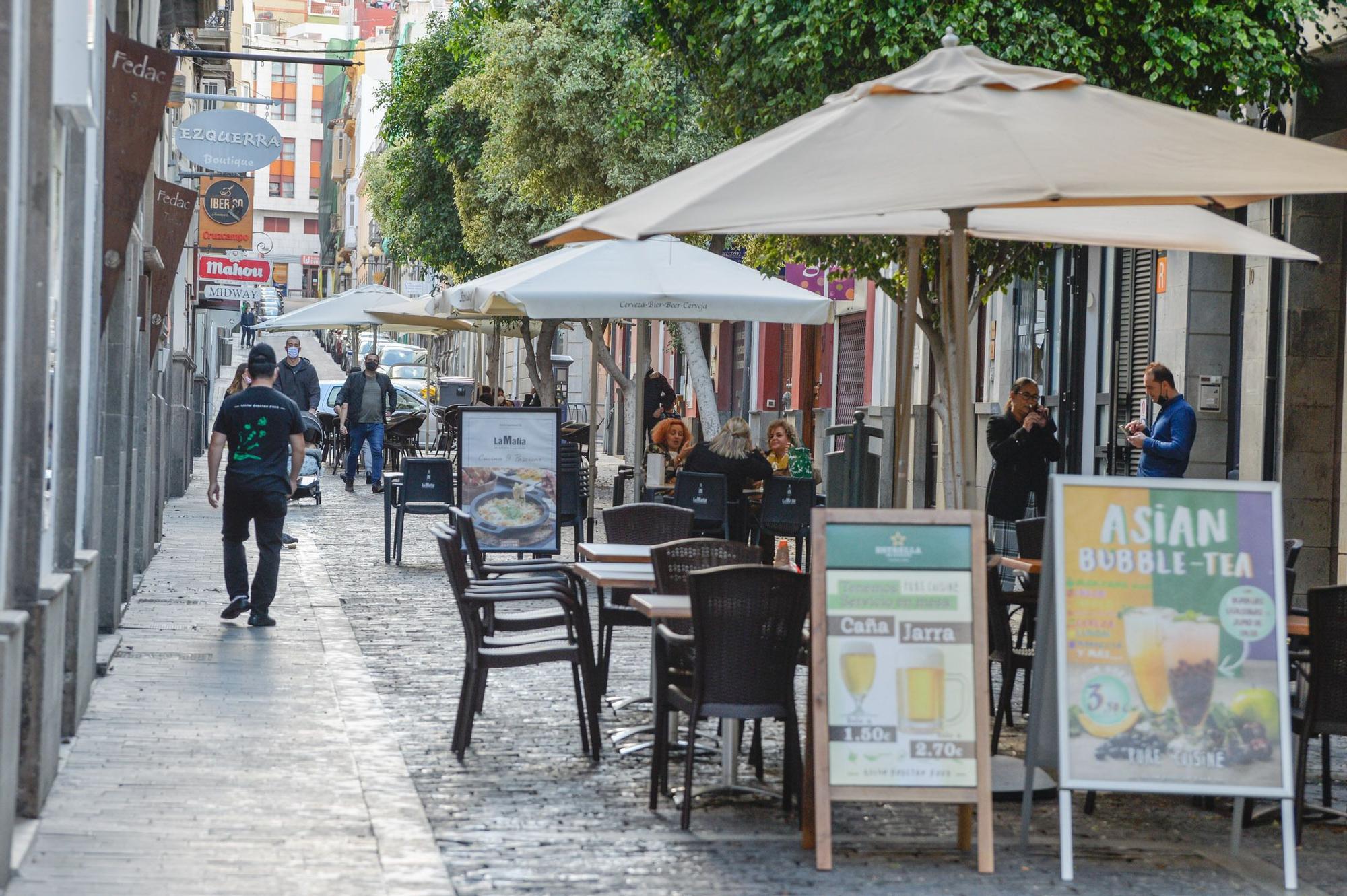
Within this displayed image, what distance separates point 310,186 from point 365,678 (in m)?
135

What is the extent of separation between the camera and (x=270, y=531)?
38.1ft

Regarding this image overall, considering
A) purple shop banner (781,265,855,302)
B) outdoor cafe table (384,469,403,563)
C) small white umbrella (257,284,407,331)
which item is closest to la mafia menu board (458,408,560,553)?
outdoor cafe table (384,469,403,563)

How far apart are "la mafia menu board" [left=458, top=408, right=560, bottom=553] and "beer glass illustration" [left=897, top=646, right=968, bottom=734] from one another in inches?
303

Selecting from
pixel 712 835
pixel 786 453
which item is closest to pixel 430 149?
pixel 786 453

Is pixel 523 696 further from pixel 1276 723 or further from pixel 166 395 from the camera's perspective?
pixel 166 395

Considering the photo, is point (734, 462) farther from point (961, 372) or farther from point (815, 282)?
point (815, 282)

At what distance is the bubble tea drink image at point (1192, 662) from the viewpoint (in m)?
6.26

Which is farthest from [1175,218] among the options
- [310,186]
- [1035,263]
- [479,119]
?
[310,186]

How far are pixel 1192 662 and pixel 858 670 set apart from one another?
Result: 1.14 metres

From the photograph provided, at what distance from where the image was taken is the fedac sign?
19766mm

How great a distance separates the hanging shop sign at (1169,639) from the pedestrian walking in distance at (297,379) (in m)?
17.8

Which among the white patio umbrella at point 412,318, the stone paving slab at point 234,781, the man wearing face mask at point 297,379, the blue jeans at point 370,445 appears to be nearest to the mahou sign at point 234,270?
the white patio umbrella at point 412,318

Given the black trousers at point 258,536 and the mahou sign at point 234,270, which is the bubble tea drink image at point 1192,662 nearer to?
the black trousers at point 258,536

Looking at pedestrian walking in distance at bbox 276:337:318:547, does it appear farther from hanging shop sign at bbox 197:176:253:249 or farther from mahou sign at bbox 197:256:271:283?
mahou sign at bbox 197:256:271:283
